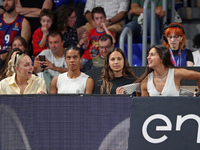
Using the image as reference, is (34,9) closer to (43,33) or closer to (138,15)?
(43,33)

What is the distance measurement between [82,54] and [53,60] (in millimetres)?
683

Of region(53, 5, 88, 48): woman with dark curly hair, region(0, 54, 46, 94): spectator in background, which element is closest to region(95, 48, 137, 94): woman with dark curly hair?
region(0, 54, 46, 94): spectator in background

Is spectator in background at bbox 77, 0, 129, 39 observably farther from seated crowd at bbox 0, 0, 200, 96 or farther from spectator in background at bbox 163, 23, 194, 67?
spectator in background at bbox 163, 23, 194, 67

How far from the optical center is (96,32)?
801 cm

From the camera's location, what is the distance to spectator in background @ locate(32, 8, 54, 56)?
800cm

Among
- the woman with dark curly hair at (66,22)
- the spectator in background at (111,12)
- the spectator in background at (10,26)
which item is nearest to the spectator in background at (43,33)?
the woman with dark curly hair at (66,22)

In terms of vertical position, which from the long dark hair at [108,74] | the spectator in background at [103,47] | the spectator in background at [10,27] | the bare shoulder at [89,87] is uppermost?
the spectator in background at [10,27]

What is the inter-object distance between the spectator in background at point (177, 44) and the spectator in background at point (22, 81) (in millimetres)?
2059

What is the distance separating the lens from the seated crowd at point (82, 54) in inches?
216

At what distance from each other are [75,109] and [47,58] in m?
3.25

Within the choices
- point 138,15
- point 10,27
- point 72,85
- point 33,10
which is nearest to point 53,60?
point 10,27

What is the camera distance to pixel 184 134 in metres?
4.13

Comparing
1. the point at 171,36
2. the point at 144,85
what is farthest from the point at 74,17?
the point at 144,85

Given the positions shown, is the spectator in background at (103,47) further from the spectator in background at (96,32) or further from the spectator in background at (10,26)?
the spectator in background at (10,26)
